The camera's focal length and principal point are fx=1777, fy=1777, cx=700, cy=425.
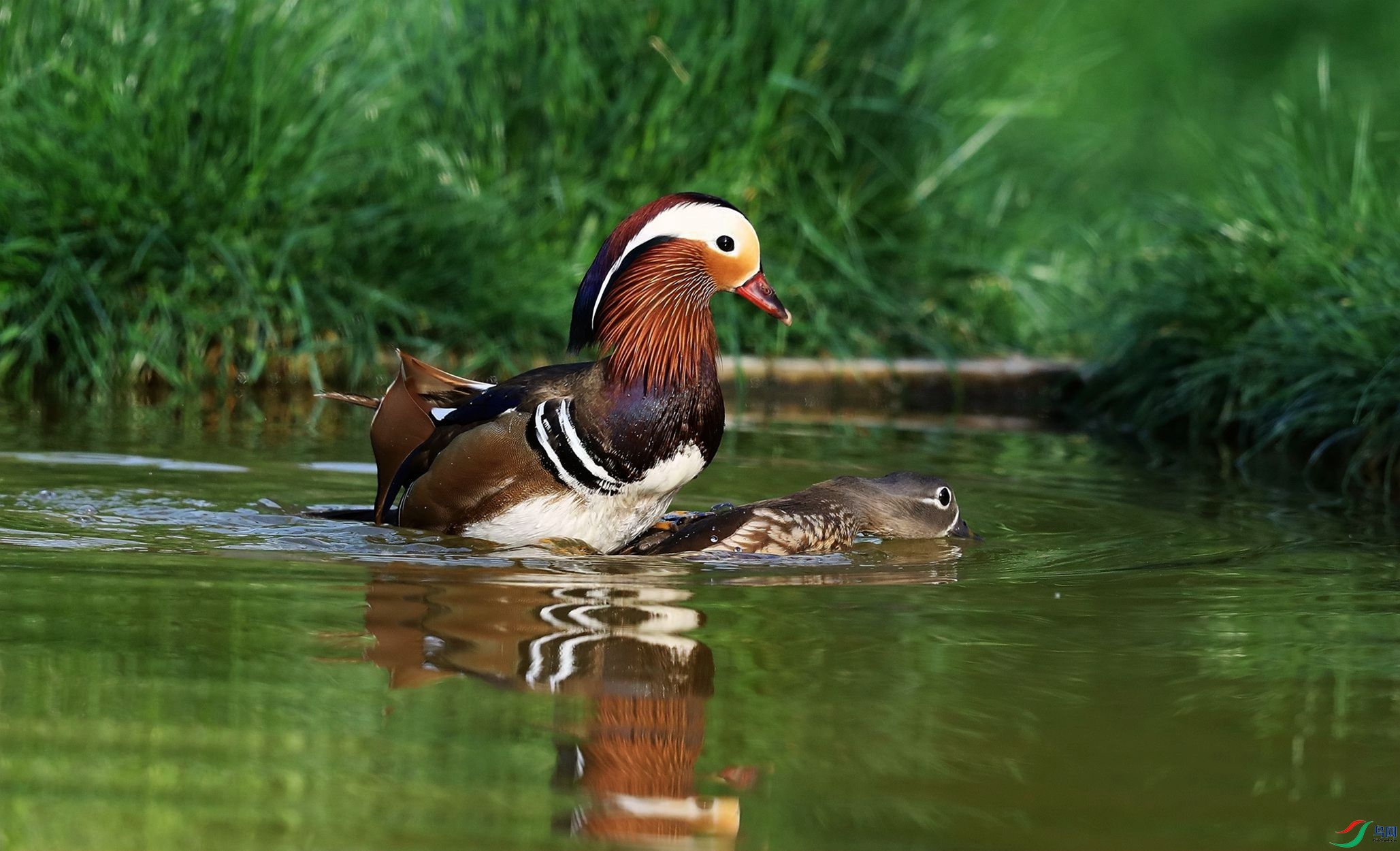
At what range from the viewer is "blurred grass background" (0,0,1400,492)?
7.04 metres

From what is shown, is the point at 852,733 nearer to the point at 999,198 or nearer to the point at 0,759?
the point at 0,759

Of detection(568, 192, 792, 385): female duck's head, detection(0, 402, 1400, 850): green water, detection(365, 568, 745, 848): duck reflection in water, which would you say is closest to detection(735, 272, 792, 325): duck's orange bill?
detection(568, 192, 792, 385): female duck's head

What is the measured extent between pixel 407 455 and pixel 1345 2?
1178cm

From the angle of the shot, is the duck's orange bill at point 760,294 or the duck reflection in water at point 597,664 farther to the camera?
the duck's orange bill at point 760,294

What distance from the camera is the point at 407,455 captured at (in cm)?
491

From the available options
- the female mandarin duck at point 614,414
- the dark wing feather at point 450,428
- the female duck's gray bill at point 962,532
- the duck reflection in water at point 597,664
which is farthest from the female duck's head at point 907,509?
the duck reflection in water at point 597,664

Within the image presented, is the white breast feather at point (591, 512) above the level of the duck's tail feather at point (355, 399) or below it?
below

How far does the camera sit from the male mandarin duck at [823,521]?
181 inches

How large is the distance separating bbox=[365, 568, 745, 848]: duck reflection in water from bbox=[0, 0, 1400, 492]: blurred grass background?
3289mm

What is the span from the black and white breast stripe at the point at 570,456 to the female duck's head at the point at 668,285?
0.20 m

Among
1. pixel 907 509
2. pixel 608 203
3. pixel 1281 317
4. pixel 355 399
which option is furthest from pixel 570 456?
pixel 608 203

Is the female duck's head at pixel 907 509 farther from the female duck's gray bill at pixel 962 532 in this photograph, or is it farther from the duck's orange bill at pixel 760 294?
the duck's orange bill at pixel 760 294

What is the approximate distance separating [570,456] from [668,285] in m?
0.56

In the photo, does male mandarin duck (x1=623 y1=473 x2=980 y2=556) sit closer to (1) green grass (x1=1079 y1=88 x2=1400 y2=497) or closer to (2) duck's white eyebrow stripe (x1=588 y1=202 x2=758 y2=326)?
(2) duck's white eyebrow stripe (x1=588 y1=202 x2=758 y2=326)
